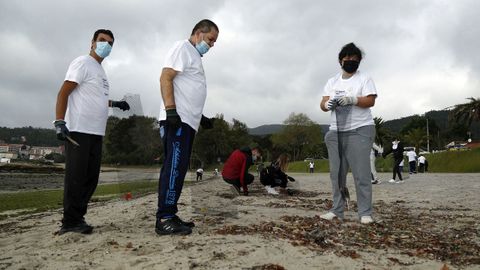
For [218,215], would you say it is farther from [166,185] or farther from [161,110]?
[161,110]

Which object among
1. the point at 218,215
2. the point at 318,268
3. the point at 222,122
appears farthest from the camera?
the point at 222,122

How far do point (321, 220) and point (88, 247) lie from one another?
9.16ft

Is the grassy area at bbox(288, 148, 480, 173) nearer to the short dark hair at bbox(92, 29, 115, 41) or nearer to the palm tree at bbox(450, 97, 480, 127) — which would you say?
the palm tree at bbox(450, 97, 480, 127)

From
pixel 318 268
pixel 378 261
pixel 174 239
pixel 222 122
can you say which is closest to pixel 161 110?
pixel 174 239

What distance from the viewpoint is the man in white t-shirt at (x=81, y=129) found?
410 cm

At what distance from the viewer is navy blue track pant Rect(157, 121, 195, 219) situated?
12.9 ft

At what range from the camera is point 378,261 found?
303 cm

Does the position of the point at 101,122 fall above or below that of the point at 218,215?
above

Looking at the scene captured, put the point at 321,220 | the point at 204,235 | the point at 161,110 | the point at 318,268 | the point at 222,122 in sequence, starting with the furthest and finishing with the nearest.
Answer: the point at 222,122, the point at 321,220, the point at 161,110, the point at 204,235, the point at 318,268

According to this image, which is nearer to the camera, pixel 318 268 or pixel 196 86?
pixel 318 268

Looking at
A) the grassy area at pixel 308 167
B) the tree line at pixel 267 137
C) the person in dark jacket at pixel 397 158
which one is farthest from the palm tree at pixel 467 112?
the person in dark jacket at pixel 397 158

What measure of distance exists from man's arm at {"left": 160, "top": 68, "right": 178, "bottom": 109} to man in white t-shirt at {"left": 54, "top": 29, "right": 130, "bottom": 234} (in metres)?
0.95

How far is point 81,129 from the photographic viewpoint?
4191 mm

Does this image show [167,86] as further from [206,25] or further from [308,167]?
[308,167]
